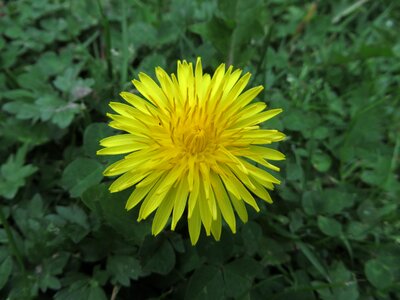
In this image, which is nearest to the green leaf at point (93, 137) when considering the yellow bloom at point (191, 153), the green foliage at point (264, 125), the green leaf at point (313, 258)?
the green foliage at point (264, 125)

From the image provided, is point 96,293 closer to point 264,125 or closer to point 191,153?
point 191,153

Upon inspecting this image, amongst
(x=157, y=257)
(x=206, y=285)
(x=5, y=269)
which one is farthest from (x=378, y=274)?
(x=5, y=269)

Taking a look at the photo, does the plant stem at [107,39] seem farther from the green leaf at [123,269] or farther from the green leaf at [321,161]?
the green leaf at [321,161]

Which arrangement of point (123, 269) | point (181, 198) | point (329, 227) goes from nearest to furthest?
point (181, 198), point (123, 269), point (329, 227)

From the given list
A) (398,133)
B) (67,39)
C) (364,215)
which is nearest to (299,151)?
(364,215)

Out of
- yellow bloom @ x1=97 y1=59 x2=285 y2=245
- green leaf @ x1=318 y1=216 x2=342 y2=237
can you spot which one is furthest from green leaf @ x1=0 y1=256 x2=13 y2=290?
green leaf @ x1=318 y1=216 x2=342 y2=237

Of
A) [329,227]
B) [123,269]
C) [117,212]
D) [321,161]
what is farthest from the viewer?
[321,161]

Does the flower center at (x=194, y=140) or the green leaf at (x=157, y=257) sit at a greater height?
the flower center at (x=194, y=140)
